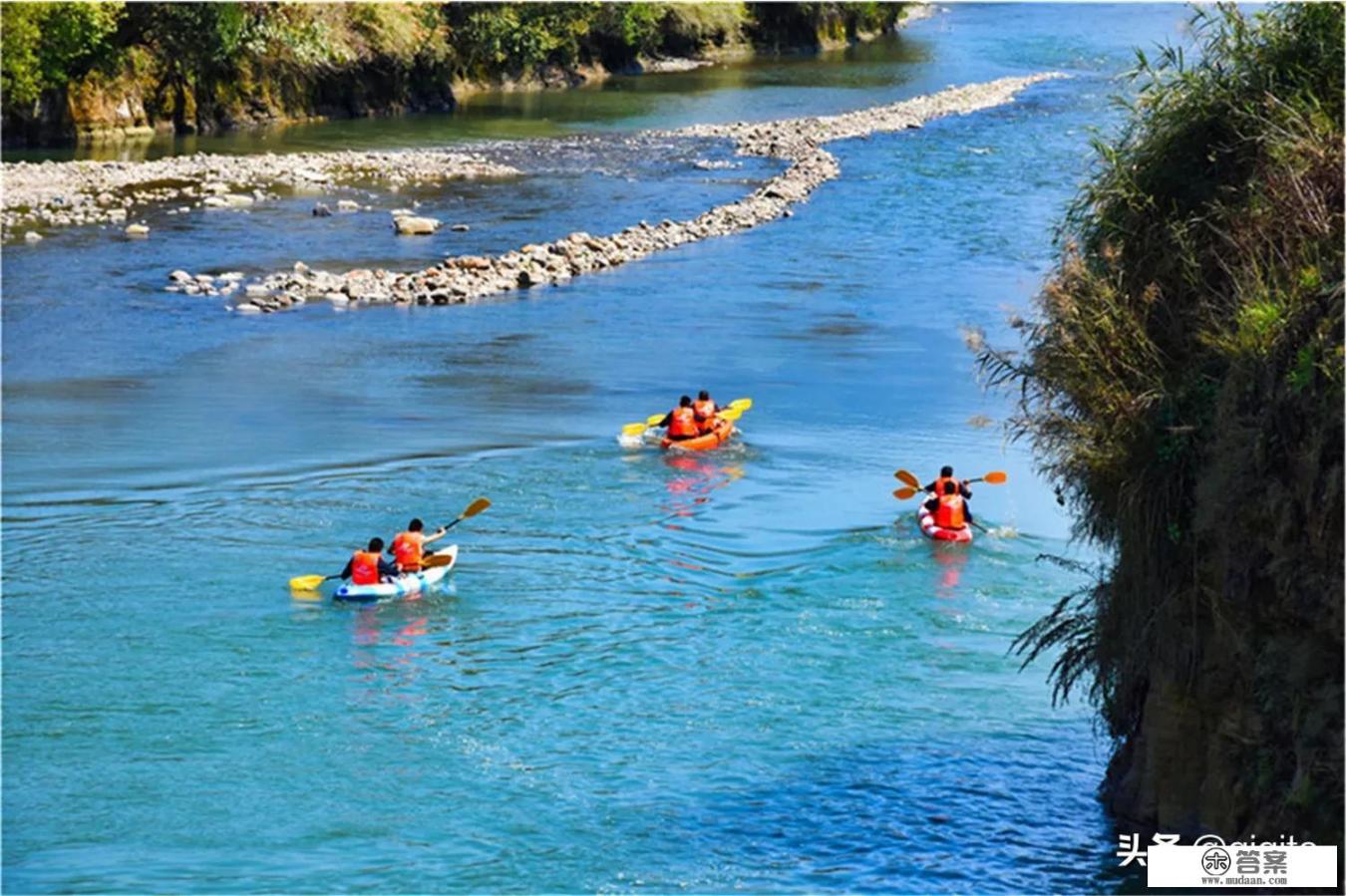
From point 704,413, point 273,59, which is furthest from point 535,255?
point 273,59

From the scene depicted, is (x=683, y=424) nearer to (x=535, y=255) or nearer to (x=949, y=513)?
(x=949, y=513)

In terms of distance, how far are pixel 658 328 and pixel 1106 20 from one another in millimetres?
76766

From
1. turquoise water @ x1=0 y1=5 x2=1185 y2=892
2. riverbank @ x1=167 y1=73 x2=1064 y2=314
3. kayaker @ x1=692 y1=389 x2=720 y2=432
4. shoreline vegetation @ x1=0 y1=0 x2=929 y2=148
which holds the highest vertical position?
shoreline vegetation @ x1=0 y1=0 x2=929 y2=148

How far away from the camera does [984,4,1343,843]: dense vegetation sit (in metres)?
12.6

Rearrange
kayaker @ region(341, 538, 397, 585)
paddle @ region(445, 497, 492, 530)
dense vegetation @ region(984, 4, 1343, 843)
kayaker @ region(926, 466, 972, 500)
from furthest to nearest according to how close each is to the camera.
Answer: kayaker @ region(926, 466, 972, 500) → paddle @ region(445, 497, 492, 530) → kayaker @ region(341, 538, 397, 585) → dense vegetation @ region(984, 4, 1343, 843)

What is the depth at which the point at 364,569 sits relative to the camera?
22.1 m

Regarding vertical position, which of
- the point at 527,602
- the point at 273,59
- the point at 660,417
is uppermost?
the point at 273,59

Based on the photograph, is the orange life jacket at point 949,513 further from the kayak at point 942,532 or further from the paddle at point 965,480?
the paddle at point 965,480

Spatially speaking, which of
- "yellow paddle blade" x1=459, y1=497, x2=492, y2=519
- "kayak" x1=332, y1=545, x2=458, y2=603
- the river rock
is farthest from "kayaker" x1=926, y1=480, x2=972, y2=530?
the river rock

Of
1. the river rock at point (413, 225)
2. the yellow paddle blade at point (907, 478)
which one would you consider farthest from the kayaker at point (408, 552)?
the river rock at point (413, 225)

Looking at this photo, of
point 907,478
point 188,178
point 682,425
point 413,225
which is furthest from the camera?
point 188,178

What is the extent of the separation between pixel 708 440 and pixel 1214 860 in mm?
15641

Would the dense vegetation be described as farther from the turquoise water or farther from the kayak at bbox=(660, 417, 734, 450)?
the kayak at bbox=(660, 417, 734, 450)

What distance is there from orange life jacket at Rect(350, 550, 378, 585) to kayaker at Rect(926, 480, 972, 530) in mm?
7341
